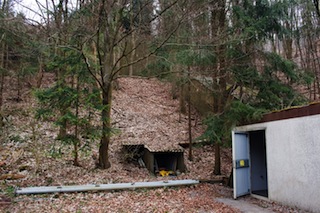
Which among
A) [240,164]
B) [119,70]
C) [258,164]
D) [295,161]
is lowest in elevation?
[258,164]

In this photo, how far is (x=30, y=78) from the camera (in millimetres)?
13438

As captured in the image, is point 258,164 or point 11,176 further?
point 258,164

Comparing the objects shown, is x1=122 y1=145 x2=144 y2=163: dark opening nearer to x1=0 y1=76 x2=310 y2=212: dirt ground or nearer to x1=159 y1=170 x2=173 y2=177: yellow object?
x1=0 y1=76 x2=310 y2=212: dirt ground

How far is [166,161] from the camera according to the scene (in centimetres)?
1123

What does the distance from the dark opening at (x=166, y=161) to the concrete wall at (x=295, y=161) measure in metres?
4.51

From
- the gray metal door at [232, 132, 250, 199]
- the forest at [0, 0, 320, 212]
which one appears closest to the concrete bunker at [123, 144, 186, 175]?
the forest at [0, 0, 320, 212]

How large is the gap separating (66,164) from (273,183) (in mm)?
6874

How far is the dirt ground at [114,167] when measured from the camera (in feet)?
19.7

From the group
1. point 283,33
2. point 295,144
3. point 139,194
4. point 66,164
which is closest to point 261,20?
point 283,33

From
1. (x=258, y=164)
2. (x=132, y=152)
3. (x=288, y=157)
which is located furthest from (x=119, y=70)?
(x=288, y=157)

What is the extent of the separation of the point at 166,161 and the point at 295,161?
6.22 m

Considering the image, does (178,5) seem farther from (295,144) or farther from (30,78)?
(30,78)

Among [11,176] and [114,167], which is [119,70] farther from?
[11,176]

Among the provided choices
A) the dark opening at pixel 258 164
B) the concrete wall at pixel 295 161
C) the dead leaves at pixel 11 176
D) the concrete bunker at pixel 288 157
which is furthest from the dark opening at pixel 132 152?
the concrete wall at pixel 295 161
